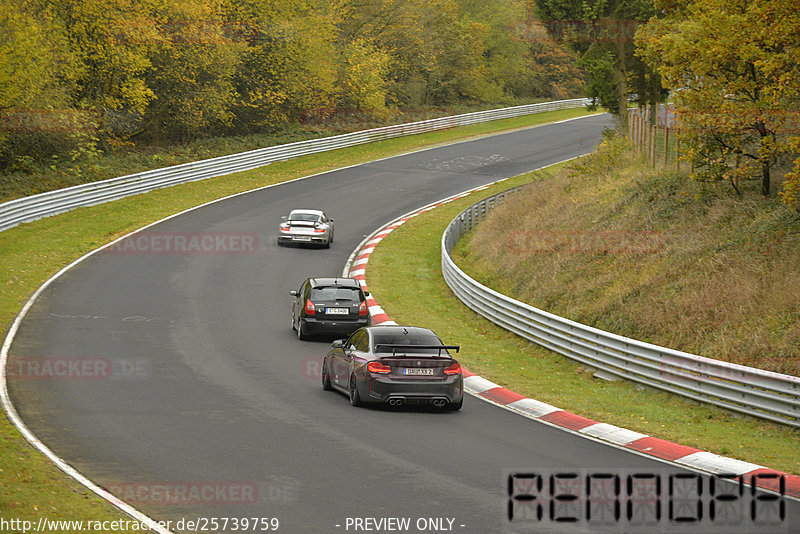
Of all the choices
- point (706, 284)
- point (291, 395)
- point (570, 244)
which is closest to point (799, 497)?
point (291, 395)

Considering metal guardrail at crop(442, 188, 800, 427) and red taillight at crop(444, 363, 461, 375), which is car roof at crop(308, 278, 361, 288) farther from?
red taillight at crop(444, 363, 461, 375)

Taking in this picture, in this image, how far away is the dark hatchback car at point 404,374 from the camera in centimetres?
1445

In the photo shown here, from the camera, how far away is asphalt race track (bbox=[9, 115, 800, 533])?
9992 millimetres

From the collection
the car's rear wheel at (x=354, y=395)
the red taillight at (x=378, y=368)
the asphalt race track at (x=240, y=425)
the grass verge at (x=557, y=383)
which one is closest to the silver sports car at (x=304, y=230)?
the grass verge at (x=557, y=383)

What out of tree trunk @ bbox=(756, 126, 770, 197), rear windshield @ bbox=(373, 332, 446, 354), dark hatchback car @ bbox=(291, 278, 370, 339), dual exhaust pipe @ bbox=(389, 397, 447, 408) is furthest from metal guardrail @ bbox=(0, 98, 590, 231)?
tree trunk @ bbox=(756, 126, 770, 197)

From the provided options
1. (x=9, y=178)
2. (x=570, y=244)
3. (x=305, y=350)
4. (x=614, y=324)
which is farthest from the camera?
(x=9, y=178)

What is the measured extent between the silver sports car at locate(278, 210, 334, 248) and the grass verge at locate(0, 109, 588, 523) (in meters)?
6.04

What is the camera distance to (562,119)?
73.6 meters

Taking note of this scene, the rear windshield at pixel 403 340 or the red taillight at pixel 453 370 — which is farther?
the rear windshield at pixel 403 340

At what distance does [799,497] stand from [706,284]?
988cm

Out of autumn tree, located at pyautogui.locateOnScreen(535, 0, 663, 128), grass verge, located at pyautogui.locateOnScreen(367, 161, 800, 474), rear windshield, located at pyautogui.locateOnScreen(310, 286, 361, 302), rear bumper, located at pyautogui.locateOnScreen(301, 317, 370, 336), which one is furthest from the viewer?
autumn tree, located at pyautogui.locateOnScreen(535, 0, 663, 128)

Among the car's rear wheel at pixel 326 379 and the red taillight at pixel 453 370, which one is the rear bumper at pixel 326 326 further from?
the red taillight at pixel 453 370

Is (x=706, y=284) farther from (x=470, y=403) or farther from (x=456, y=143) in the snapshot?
(x=456, y=143)

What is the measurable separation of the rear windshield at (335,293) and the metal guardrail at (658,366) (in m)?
3.86
